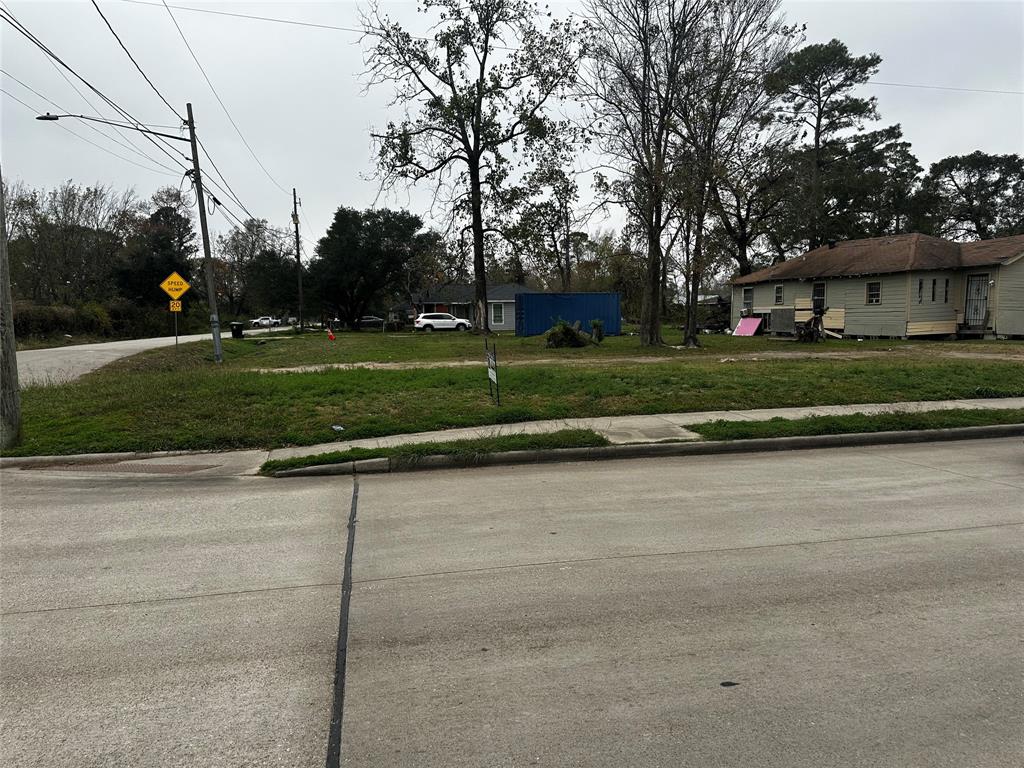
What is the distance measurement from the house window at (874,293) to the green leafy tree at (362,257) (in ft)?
113

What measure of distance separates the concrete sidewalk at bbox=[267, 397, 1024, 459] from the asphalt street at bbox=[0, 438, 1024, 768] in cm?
254

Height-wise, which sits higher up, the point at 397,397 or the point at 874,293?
the point at 874,293

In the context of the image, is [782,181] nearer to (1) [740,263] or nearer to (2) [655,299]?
(1) [740,263]

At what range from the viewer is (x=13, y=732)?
2.91 m

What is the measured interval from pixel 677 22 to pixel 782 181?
20.4 metres

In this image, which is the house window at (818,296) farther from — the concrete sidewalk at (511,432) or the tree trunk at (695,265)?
the concrete sidewalk at (511,432)

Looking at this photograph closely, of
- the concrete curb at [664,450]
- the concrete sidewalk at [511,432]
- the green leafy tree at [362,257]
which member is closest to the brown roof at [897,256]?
the concrete sidewalk at [511,432]

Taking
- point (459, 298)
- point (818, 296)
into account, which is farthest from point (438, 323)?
point (818, 296)

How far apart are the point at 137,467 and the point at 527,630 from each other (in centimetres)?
689

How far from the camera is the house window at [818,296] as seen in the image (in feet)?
120

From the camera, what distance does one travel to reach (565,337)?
89.2ft

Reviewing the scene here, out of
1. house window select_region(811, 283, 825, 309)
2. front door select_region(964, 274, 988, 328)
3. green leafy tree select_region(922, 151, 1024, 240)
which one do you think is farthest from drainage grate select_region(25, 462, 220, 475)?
green leafy tree select_region(922, 151, 1024, 240)

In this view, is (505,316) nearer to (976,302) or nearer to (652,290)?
(652,290)

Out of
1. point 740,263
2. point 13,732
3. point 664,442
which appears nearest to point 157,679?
point 13,732
